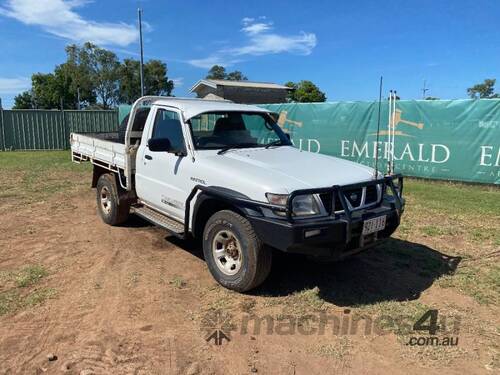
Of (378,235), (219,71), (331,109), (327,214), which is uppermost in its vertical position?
(219,71)

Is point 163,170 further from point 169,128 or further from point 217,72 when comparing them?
point 217,72

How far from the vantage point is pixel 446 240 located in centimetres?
614

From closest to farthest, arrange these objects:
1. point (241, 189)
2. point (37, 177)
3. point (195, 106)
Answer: point (241, 189) → point (195, 106) → point (37, 177)

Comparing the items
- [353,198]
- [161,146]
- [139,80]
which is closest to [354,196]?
[353,198]

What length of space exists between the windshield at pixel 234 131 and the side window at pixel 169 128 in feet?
0.72

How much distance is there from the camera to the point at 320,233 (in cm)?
373

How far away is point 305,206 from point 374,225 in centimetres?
76

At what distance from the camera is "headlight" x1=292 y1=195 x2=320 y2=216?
3834mm

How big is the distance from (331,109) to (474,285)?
9027mm

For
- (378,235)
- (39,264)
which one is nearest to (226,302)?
(378,235)

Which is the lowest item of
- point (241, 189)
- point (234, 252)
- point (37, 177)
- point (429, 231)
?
point (429, 231)

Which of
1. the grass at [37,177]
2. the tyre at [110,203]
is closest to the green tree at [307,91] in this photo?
the grass at [37,177]

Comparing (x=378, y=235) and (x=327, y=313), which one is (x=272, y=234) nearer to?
(x=327, y=313)

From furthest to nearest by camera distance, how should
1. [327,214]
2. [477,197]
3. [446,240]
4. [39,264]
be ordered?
1. [477,197]
2. [446,240]
3. [39,264]
4. [327,214]
